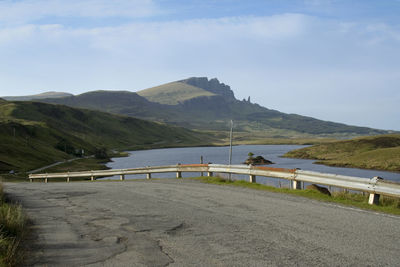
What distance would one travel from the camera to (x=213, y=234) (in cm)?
888

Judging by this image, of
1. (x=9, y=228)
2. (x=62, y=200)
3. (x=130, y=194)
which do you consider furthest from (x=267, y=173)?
(x=9, y=228)

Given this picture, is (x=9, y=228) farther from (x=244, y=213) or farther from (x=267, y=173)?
(x=267, y=173)

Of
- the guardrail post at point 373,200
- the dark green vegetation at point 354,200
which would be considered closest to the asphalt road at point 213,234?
the dark green vegetation at point 354,200

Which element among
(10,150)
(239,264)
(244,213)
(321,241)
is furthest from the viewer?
(10,150)

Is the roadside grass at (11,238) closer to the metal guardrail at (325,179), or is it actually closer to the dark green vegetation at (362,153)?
the metal guardrail at (325,179)

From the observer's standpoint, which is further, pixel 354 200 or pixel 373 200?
pixel 354 200

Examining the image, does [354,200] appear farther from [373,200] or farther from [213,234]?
[213,234]

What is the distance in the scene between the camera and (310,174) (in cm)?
1669

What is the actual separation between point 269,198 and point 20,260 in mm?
9576

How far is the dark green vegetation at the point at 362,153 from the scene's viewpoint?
8500 cm

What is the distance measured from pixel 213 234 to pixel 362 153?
97.3 m

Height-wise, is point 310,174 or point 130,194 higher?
point 310,174

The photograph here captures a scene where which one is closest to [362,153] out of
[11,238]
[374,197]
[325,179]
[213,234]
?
[325,179]

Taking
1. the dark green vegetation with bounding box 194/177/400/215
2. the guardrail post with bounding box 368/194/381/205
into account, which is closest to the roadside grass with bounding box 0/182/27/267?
the dark green vegetation with bounding box 194/177/400/215
